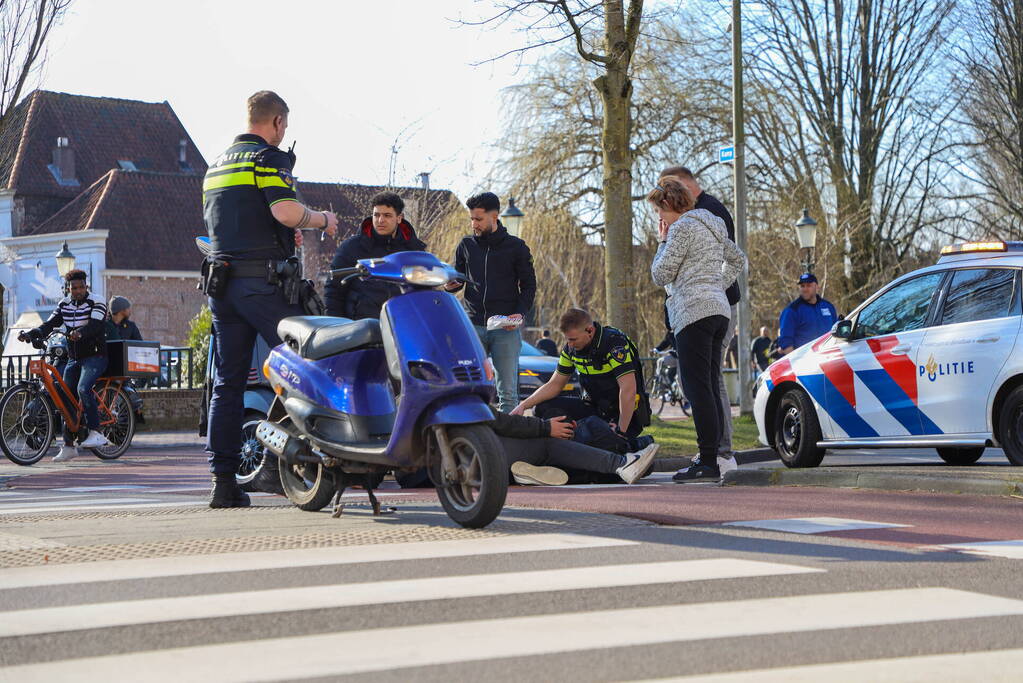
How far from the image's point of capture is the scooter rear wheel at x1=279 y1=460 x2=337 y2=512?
22.7 feet

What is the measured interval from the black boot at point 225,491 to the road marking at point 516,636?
3.55m

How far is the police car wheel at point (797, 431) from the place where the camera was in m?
11.1

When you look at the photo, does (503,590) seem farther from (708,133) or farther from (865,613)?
(708,133)

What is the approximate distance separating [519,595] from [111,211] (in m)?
62.2

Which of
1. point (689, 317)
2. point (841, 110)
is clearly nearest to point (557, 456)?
point (689, 317)

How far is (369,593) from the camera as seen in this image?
4.64 m

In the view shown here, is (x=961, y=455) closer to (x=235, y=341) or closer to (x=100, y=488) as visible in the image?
(x=235, y=341)

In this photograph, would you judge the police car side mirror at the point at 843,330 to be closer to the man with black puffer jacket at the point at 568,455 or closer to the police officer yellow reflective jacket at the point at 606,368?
the police officer yellow reflective jacket at the point at 606,368

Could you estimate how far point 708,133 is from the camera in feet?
103

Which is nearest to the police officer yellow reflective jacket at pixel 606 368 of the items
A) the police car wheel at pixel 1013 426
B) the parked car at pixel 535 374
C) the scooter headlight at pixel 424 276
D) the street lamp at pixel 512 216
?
the police car wheel at pixel 1013 426

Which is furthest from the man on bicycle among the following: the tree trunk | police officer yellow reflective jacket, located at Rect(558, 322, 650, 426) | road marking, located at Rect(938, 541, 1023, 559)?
road marking, located at Rect(938, 541, 1023, 559)

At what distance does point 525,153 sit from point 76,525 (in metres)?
25.3

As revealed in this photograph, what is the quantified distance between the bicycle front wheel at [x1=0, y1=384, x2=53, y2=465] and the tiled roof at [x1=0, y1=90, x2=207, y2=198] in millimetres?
54797

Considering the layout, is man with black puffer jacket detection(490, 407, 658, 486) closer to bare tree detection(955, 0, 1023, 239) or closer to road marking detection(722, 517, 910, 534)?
road marking detection(722, 517, 910, 534)
